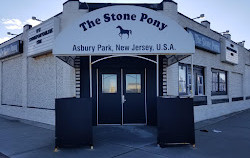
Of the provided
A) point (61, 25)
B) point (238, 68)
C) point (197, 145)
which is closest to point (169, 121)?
point (197, 145)

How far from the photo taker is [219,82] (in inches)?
504

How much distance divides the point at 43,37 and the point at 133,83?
4.66 m

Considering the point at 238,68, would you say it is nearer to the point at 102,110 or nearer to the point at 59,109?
the point at 102,110

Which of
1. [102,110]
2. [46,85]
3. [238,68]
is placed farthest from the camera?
[238,68]

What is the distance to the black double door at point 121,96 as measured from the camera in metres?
8.53

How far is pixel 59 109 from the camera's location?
5.55m

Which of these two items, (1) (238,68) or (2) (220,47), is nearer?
(2) (220,47)

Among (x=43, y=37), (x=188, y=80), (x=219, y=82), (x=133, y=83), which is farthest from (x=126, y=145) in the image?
(x=219, y=82)

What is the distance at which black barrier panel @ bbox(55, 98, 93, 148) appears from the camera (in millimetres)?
5551

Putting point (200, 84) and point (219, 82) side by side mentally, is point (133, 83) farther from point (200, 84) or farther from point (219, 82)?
point (219, 82)

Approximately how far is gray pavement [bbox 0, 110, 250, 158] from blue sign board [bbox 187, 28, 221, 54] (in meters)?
4.38

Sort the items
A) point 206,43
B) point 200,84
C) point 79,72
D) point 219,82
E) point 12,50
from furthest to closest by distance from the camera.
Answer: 1. point 219,82
2. point 12,50
3. point 200,84
4. point 206,43
5. point 79,72

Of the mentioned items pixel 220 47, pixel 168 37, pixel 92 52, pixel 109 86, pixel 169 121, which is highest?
pixel 220 47

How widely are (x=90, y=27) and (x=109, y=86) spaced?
138 inches
